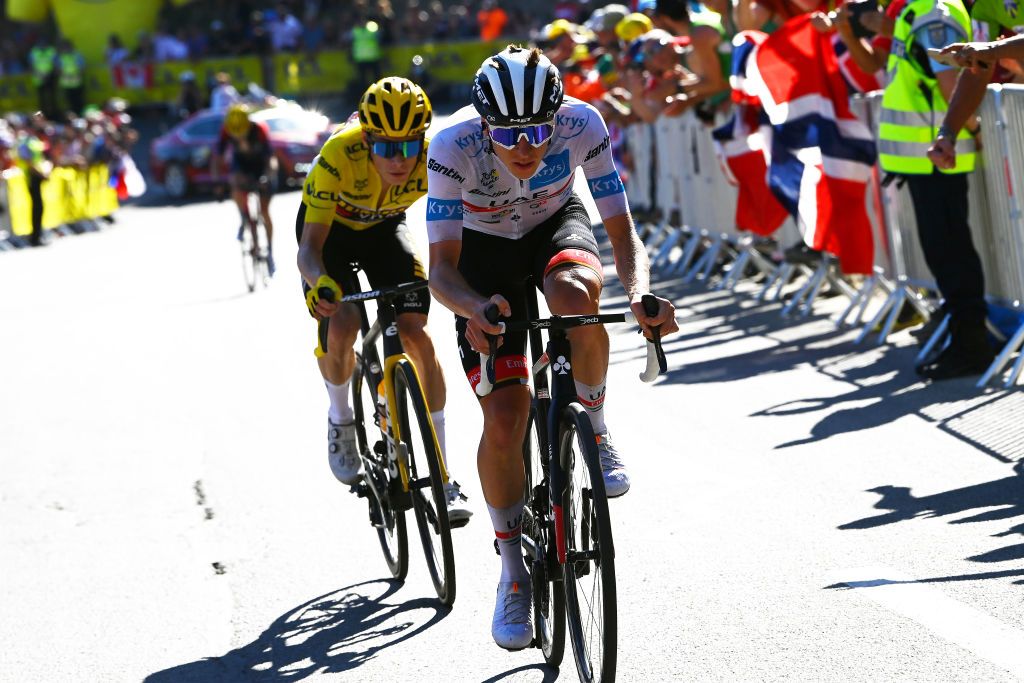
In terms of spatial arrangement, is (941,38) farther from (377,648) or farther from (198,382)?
Result: (198,382)

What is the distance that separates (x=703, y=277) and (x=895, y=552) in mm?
9061

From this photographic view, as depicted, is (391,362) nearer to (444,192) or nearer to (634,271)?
(444,192)

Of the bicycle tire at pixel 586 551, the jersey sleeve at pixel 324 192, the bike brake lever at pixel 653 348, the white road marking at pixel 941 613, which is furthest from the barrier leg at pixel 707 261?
the bike brake lever at pixel 653 348

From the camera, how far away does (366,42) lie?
40062mm

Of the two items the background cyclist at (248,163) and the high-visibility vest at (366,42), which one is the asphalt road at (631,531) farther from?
the high-visibility vest at (366,42)

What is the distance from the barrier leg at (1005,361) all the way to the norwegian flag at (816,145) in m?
2.28

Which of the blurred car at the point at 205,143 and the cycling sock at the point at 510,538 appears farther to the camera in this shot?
the blurred car at the point at 205,143

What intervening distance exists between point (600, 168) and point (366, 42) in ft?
116

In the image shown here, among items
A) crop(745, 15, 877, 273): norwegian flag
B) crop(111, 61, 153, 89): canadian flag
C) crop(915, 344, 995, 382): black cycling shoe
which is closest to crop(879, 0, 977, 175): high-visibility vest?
crop(915, 344, 995, 382): black cycling shoe

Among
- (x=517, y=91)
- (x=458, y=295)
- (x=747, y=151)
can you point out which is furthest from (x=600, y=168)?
(x=747, y=151)

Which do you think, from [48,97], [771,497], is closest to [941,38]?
[771,497]

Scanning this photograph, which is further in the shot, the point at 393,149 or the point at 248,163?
the point at 248,163

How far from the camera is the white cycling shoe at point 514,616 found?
5.18 meters

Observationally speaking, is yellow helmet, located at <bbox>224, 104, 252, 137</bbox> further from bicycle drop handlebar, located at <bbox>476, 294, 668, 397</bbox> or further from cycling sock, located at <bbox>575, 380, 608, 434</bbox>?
bicycle drop handlebar, located at <bbox>476, 294, 668, 397</bbox>
